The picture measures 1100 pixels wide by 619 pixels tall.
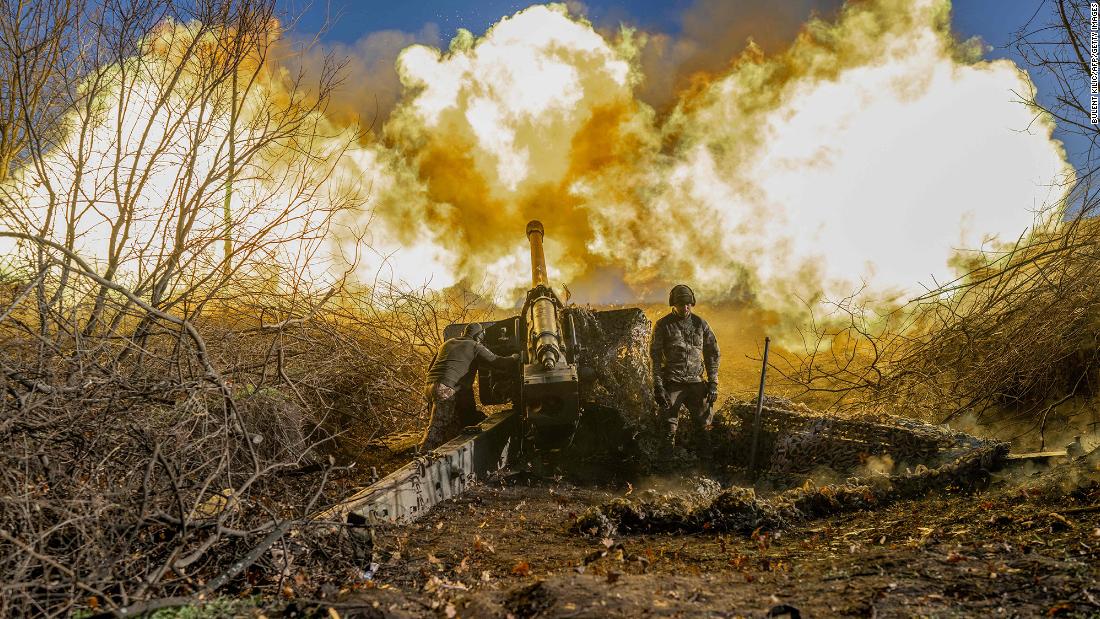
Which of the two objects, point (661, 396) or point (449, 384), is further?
point (661, 396)

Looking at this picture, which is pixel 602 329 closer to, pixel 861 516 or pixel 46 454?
pixel 861 516

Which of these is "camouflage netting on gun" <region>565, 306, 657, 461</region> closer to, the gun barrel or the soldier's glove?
the soldier's glove

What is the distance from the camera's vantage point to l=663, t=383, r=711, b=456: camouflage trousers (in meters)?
9.66

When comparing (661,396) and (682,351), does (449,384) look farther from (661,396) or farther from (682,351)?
(682,351)

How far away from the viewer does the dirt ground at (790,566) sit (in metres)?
3.53

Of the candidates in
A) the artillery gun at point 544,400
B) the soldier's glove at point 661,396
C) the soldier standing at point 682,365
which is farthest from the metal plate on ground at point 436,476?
the soldier standing at point 682,365

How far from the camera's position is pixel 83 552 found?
3.37 m

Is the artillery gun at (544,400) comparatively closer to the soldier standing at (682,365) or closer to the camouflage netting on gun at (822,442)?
the soldier standing at (682,365)

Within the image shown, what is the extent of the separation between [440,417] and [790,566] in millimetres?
5014

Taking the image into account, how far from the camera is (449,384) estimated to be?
8672 millimetres

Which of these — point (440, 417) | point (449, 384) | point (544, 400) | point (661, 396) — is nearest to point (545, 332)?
point (544, 400)

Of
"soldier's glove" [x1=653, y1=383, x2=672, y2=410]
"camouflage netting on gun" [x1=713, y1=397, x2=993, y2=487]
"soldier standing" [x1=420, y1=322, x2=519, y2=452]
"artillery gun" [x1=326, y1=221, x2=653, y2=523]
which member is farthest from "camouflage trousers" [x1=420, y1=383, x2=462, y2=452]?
"camouflage netting on gun" [x1=713, y1=397, x2=993, y2=487]

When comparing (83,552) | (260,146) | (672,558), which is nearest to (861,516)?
(672,558)

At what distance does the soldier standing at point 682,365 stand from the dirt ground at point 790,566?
12.2 ft
